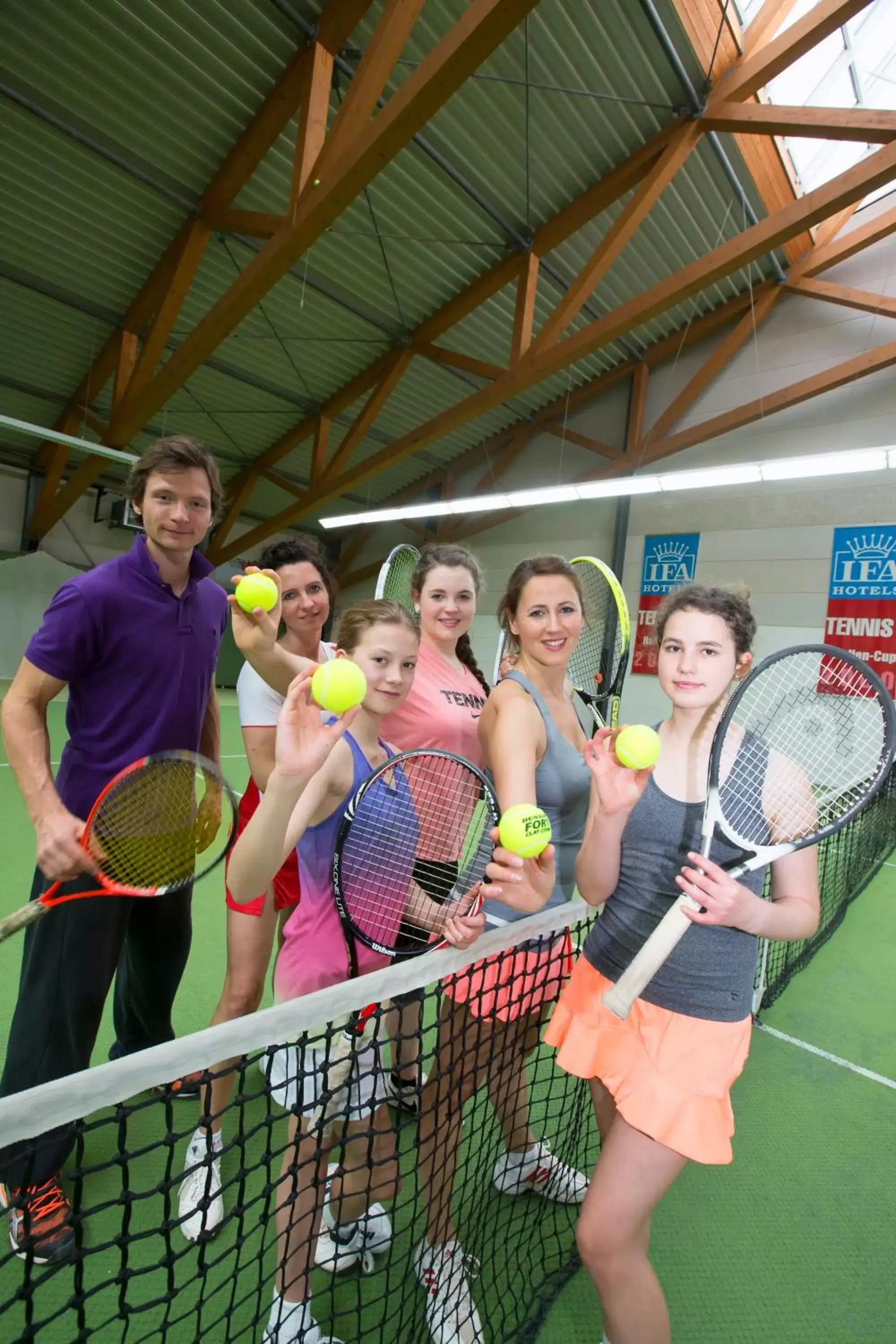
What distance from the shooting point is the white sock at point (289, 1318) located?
1.37 metres

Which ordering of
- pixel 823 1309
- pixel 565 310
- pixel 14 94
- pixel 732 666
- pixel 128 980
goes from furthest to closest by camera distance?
pixel 565 310 < pixel 14 94 < pixel 128 980 < pixel 823 1309 < pixel 732 666

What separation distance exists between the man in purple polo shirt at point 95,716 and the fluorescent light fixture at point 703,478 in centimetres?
615

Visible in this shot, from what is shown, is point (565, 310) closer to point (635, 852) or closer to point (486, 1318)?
point (635, 852)

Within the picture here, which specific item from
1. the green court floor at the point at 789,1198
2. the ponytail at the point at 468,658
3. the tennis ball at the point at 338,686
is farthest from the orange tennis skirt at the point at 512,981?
the ponytail at the point at 468,658

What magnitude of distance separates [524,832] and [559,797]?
434 mm

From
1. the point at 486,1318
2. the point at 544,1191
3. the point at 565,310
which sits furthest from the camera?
the point at 565,310

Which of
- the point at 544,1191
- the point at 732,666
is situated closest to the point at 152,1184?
the point at 544,1191

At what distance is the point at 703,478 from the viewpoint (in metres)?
7.21

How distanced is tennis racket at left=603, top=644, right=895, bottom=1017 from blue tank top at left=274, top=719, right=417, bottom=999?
1.80 feet

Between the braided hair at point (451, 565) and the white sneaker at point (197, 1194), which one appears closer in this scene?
the white sneaker at point (197, 1194)

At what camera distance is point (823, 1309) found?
174 centimetres

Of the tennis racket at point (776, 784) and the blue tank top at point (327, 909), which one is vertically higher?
the tennis racket at point (776, 784)

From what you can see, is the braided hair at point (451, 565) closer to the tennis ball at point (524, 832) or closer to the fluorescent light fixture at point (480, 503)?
the tennis ball at point (524, 832)

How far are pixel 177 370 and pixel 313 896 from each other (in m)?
7.68
